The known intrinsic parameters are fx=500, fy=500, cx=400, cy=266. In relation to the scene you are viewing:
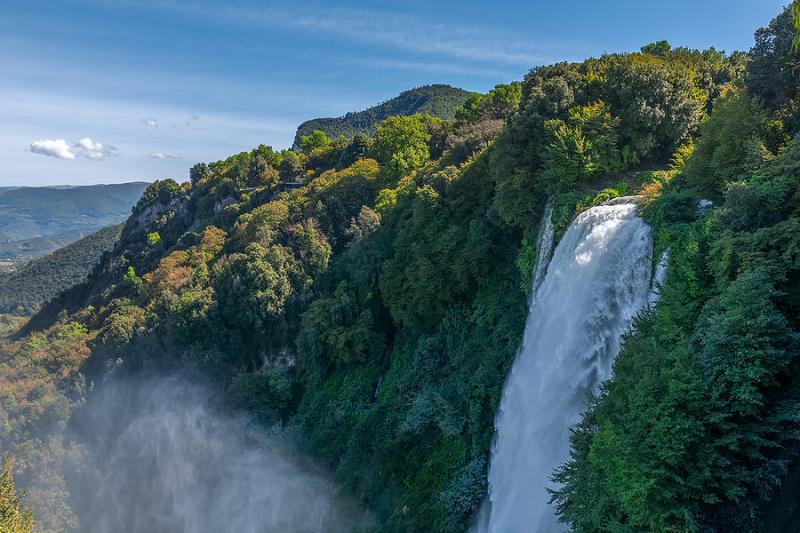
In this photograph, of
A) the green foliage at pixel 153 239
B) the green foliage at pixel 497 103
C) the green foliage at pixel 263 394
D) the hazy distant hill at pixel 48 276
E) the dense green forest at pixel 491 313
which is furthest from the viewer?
the hazy distant hill at pixel 48 276

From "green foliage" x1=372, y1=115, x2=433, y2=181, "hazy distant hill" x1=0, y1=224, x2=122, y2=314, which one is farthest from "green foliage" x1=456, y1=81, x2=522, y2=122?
"hazy distant hill" x1=0, y1=224, x2=122, y2=314

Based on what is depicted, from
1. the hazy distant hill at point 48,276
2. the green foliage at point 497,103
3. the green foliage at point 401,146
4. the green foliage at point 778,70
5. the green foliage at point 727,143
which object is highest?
the green foliage at point 497,103

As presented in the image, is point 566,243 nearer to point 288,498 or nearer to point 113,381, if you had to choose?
point 288,498

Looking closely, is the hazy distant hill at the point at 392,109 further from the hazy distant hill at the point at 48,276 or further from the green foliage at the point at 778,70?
the green foliage at the point at 778,70

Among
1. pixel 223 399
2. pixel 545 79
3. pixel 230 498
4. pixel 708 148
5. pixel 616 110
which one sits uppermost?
pixel 545 79

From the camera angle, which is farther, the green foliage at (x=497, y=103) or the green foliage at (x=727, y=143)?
the green foliage at (x=497, y=103)

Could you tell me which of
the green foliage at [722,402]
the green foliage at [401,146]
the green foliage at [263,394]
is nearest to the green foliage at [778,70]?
the green foliage at [722,402]

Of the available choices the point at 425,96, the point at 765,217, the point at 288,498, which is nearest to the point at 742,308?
the point at 765,217
